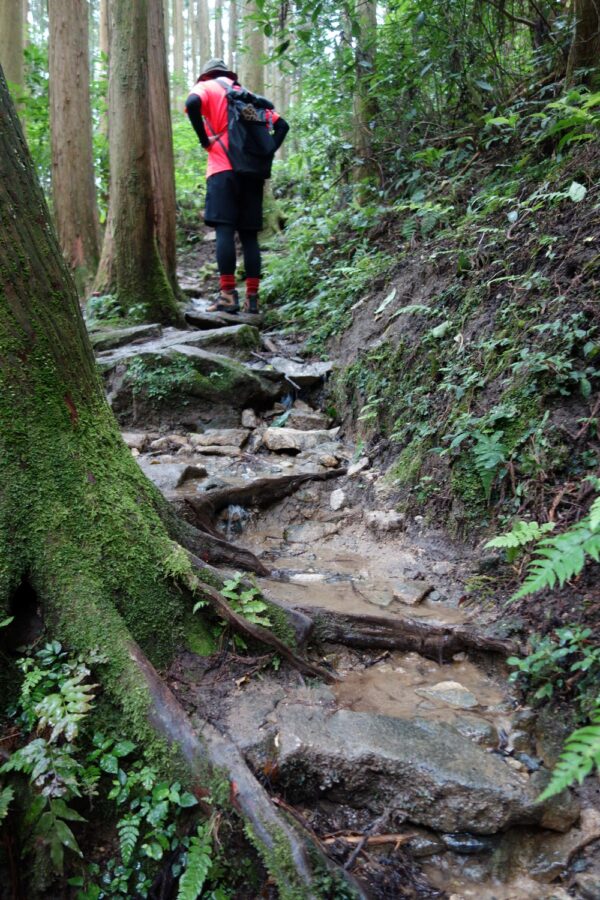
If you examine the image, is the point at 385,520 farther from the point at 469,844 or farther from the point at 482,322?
the point at 469,844

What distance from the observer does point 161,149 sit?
8.29 metres

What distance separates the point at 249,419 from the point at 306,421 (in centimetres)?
60

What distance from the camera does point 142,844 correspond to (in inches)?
83.9

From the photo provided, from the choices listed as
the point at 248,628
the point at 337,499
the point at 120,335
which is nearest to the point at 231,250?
the point at 120,335

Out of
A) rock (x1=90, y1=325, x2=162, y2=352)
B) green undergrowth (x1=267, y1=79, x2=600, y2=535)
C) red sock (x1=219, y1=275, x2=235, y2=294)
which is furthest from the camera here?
red sock (x1=219, y1=275, x2=235, y2=294)

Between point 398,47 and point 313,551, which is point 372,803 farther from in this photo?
point 398,47

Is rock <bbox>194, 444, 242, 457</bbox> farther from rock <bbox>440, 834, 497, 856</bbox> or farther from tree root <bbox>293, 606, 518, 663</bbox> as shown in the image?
rock <bbox>440, 834, 497, 856</bbox>

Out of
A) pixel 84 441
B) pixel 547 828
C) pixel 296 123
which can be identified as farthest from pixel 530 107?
pixel 296 123

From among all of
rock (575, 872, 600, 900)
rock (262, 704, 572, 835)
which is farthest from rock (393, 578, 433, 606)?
rock (575, 872, 600, 900)

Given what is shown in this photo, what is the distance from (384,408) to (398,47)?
5865 millimetres

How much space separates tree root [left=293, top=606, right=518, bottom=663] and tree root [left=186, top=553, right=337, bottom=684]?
1.06ft

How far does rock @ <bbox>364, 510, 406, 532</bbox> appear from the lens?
4.33m

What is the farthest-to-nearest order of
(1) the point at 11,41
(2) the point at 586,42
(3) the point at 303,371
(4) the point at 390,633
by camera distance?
(1) the point at 11,41
(3) the point at 303,371
(2) the point at 586,42
(4) the point at 390,633

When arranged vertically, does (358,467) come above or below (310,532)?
above
